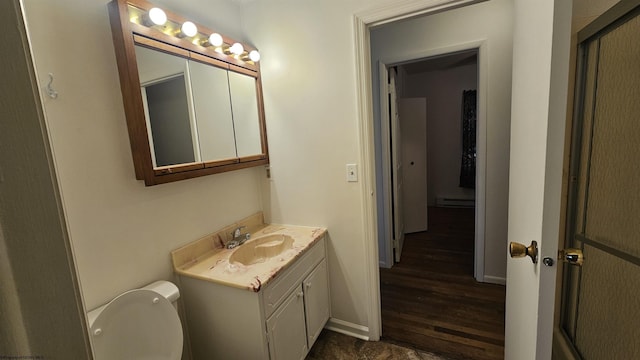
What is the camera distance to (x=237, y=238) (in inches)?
65.2

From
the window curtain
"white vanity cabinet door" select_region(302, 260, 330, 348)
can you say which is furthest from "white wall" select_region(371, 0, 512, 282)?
the window curtain

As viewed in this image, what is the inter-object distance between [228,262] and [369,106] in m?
1.18

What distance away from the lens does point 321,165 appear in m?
1.73

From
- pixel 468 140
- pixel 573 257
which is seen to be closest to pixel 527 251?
pixel 573 257

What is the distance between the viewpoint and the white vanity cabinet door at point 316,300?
5.14 ft

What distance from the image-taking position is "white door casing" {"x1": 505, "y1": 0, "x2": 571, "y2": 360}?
2.10ft

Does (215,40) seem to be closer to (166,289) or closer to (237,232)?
(237,232)

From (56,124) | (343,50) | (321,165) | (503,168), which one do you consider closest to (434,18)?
(343,50)

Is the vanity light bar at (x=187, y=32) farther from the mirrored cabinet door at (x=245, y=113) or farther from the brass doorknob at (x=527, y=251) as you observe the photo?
the brass doorknob at (x=527, y=251)

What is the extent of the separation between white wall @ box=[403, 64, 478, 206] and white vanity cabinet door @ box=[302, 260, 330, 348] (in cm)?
364

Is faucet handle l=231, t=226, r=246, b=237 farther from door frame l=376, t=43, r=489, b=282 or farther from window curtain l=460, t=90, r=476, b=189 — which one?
window curtain l=460, t=90, r=476, b=189

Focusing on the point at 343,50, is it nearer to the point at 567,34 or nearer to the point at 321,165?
the point at 321,165

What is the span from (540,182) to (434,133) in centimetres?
434

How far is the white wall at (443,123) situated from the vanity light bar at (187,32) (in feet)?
11.2
